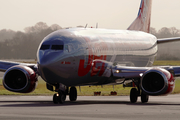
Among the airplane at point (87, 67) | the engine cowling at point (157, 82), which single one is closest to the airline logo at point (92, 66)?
the airplane at point (87, 67)

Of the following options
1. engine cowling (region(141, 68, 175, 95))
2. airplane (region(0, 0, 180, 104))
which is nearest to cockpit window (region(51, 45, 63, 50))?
airplane (region(0, 0, 180, 104))

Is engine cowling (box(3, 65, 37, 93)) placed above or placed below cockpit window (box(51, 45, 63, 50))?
below

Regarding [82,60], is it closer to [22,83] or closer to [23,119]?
[22,83]

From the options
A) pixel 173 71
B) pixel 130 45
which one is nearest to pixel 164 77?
pixel 173 71

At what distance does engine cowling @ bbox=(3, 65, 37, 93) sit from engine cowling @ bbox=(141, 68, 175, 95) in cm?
663

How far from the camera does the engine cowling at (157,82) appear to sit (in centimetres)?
2672

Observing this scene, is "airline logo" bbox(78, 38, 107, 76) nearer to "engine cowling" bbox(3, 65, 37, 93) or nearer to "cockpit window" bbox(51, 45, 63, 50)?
"cockpit window" bbox(51, 45, 63, 50)

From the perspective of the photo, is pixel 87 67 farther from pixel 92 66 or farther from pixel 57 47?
pixel 57 47

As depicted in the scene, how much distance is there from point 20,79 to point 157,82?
27.2ft

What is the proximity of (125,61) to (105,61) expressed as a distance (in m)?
3.78

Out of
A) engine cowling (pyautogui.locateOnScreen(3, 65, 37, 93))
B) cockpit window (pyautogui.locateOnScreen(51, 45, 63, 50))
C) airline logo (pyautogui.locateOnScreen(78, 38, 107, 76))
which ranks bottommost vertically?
engine cowling (pyautogui.locateOnScreen(3, 65, 37, 93))

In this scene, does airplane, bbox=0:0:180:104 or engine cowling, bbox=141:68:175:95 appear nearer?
airplane, bbox=0:0:180:104

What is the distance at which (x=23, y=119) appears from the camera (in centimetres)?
1758

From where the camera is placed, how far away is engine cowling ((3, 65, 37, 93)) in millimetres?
28609
